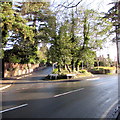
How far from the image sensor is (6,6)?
680 inches

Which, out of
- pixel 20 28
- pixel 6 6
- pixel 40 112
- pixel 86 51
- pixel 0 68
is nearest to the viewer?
pixel 40 112

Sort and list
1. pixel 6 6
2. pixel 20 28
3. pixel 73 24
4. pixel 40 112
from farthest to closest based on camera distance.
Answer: pixel 73 24 < pixel 20 28 < pixel 6 6 < pixel 40 112

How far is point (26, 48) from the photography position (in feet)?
96.2

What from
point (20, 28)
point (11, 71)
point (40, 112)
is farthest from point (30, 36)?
point (40, 112)

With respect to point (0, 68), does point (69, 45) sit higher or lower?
higher

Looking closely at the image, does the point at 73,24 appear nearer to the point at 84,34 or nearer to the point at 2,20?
the point at 84,34

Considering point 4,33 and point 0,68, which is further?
point 0,68

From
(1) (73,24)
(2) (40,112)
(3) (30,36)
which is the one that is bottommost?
(2) (40,112)

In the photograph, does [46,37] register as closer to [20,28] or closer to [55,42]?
[55,42]

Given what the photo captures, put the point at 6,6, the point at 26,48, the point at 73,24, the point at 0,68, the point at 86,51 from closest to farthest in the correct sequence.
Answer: the point at 6,6 < the point at 73,24 < the point at 0,68 < the point at 86,51 < the point at 26,48

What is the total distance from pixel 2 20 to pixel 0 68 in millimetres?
9562

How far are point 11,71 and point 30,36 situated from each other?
802 cm

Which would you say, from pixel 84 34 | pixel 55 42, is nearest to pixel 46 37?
pixel 55 42

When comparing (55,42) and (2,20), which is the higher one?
(2,20)
